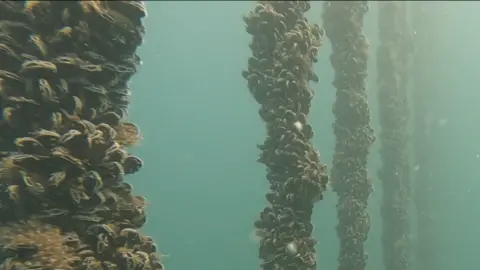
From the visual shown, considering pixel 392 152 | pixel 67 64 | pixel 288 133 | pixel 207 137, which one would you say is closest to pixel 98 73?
pixel 67 64

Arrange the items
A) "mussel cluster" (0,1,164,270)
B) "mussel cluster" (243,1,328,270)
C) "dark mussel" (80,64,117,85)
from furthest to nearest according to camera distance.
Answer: "mussel cluster" (243,1,328,270), "dark mussel" (80,64,117,85), "mussel cluster" (0,1,164,270)

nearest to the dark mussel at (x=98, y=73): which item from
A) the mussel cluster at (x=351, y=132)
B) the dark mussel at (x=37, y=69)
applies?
the dark mussel at (x=37, y=69)

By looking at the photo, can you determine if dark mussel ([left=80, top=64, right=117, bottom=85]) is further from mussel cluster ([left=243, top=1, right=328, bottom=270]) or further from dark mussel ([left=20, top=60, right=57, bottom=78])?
mussel cluster ([left=243, top=1, right=328, bottom=270])

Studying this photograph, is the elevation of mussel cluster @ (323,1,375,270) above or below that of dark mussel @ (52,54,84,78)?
above

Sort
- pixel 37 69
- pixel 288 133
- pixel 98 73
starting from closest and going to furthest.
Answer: pixel 37 69, pixel 98 73, pixel 288 133

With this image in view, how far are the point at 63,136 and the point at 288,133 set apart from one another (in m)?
3.08

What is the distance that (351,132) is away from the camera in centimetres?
910

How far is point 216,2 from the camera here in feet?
190

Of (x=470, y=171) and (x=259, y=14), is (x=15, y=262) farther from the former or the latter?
(x=470, y=171)

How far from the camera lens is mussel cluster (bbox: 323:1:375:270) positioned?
894 cm

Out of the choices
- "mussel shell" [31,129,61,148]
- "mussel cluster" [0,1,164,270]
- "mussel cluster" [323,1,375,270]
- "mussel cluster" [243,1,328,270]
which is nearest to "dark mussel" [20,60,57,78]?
"mussel cluster" [0,1,164,270]

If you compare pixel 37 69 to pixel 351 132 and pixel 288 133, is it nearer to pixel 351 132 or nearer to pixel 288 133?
pixel 288 133

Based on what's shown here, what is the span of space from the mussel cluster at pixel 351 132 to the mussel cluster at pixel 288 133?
10.6 feet

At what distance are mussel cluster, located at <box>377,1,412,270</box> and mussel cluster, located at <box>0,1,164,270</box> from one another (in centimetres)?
995
